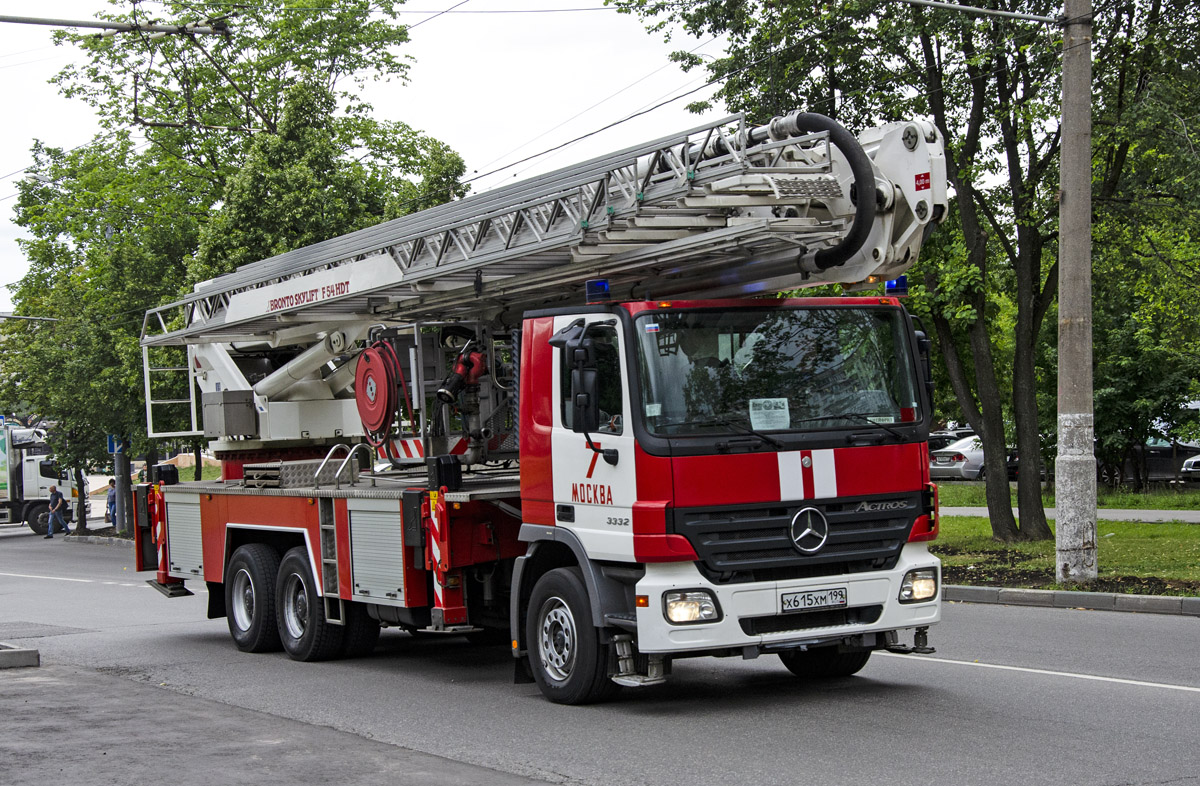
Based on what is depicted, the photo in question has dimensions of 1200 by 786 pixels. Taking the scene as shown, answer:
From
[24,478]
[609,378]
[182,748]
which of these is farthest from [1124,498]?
[24,478]

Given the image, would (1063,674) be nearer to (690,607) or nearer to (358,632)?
(690,607)

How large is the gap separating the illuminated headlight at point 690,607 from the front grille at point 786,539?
5.3 inches

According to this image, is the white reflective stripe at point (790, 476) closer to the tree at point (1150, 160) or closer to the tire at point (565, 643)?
the tire at point (565, 643)

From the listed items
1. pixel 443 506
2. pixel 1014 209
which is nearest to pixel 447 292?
pixel 443 506

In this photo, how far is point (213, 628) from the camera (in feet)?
47.7

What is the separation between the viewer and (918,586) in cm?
816

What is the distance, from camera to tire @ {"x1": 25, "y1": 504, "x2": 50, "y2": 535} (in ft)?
136

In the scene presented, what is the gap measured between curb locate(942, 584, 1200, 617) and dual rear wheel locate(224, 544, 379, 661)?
22.1ft

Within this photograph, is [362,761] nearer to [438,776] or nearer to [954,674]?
[438,776]

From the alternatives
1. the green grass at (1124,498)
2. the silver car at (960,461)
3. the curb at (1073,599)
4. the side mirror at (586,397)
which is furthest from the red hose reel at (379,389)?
the silver car at (960,461)

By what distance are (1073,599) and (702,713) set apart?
677 cm

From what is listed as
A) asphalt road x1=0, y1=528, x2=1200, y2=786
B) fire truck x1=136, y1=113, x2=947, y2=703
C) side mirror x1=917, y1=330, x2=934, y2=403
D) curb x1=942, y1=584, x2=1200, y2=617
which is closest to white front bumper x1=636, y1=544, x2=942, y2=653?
fire truck x1=136, y1=113, x2=947, y2=703

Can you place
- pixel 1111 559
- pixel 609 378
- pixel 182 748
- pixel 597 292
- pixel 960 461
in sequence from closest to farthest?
1. pixel 182 748
2. pixel 609 378
3. pixel 597 292
4. pixel 1111 559
5. pixel 960 461

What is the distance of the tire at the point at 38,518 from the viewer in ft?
136
